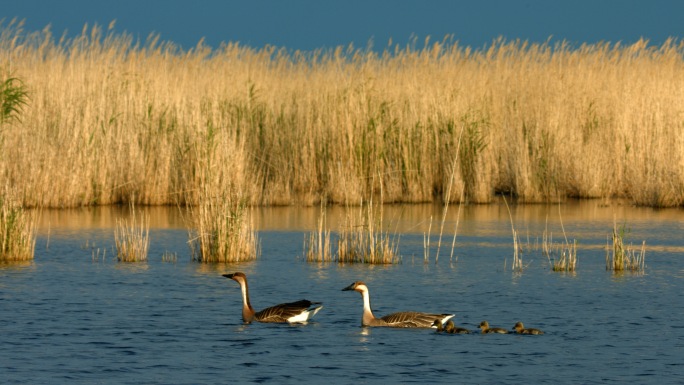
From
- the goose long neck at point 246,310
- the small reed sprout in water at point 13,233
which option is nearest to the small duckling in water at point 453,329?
the goose long neck at point 246,310

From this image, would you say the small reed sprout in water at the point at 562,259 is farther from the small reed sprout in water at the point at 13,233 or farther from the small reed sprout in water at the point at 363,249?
the small reed sprout in water at the point at 13,233

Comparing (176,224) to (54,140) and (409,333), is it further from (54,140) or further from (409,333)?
(409,333)

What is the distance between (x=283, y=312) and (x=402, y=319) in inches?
41.6

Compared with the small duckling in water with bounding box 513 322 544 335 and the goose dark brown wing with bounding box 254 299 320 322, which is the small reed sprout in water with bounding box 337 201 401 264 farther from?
the small duckling in water with bounding box 513 322 544 335

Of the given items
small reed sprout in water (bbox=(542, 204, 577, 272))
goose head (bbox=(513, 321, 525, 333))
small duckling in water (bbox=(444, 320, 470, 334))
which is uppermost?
small reed sprout in water (bbox=(542, 204, 577, 272))

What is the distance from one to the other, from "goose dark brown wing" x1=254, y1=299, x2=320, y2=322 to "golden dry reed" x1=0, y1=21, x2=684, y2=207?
32.4 feet

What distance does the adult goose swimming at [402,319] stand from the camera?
1039 centimetres

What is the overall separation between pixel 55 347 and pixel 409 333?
297 cm

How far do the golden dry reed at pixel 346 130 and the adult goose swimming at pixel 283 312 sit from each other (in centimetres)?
971

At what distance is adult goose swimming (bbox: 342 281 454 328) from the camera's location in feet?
34.1

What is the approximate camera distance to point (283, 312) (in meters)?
10.7

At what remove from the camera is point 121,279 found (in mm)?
13461

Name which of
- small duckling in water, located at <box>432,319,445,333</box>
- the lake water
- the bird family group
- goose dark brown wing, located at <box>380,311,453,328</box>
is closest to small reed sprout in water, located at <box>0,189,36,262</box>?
the lake water

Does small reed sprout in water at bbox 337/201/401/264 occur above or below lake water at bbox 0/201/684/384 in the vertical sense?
above
